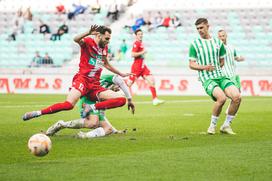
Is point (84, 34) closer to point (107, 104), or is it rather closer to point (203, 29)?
point (107, 104)

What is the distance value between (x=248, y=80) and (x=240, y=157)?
71.3ft

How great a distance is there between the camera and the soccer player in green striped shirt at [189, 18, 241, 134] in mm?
13945

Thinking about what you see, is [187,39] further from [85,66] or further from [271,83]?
[85,66]

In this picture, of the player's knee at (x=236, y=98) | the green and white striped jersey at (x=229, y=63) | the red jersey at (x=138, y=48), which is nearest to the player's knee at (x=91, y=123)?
the player's knee at (x=236, y=98)

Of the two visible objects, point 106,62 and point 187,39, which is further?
point 187,39

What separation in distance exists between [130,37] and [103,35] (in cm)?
2630

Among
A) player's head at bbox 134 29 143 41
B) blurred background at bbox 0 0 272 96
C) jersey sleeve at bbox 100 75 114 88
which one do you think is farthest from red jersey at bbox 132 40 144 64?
jersey sleeve at bbox 100 75 114 88

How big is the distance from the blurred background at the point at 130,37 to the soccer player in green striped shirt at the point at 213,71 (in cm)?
1711

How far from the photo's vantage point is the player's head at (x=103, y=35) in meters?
13.0

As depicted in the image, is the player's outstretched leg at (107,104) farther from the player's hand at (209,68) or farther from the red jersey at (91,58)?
the player's hand at (209,68)

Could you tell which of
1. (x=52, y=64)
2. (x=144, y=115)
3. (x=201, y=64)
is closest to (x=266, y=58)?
(x=52, y=64)

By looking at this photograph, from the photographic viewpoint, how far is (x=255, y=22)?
37969 millimetres

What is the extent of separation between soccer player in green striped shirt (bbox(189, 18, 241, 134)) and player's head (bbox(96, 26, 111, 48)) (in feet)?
5.76

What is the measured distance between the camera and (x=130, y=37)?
39.4 metres
